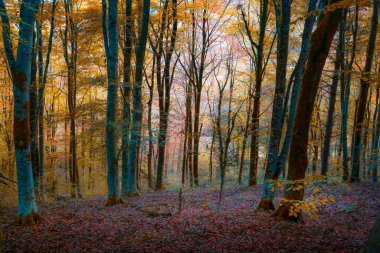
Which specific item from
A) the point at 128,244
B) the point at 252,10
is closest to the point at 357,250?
the point at 128,244

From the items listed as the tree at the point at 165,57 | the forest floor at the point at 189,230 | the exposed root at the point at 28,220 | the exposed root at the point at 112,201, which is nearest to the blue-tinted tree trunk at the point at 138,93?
the tree at the point at 165,57

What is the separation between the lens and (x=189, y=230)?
22.2 ft

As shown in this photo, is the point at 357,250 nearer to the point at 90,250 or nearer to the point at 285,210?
the point at 285,210

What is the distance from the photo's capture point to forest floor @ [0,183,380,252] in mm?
5691

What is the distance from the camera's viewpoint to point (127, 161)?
12633 millimetres

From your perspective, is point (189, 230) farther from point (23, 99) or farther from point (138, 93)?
point (138, 93)

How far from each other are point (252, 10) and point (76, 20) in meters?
9.82

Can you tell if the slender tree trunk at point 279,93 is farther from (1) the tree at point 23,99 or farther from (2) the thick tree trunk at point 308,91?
(1) the tree at point 23,99

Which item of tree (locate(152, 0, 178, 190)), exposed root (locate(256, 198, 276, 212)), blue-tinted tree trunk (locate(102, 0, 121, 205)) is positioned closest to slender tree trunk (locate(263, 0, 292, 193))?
exposed root (locate(256, 198, 276, 212))

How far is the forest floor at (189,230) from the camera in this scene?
5.69 metres

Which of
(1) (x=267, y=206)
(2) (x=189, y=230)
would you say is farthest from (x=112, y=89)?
(1) (x=267, y=206)

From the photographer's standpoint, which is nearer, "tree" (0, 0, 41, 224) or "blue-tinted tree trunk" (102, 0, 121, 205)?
"tree" (0, 0, 41, 224)

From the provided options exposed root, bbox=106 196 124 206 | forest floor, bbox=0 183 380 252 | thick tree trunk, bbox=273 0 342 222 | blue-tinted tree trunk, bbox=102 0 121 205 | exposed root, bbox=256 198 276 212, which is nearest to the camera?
forest floor, bbox=0 183 380 252

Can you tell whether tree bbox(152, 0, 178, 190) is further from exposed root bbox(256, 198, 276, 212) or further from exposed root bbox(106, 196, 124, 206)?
exposed root bbox(256, 198, 276, 212)
